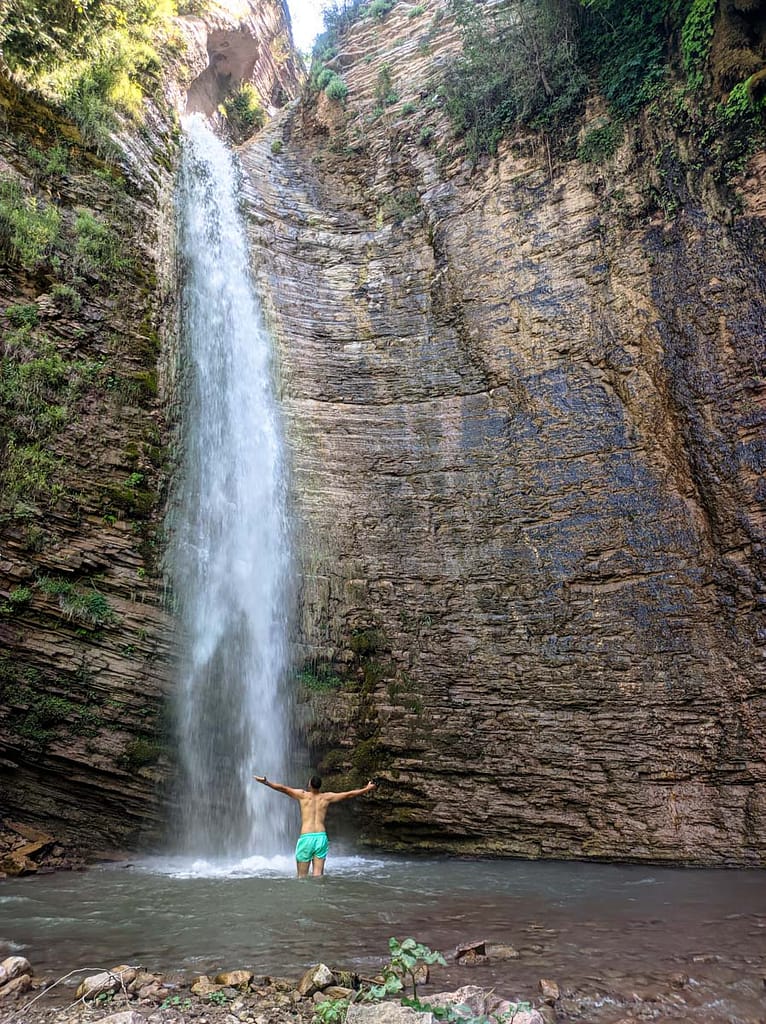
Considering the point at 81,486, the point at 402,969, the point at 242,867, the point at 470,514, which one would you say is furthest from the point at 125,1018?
the point at 470,514

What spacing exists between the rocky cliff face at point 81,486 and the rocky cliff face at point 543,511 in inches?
85.2

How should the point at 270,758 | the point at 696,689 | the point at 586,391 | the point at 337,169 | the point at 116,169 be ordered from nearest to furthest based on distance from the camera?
the point at 696,689
the point at 270,758
the point at 586,391
the point at 116,169
the point at 337,169

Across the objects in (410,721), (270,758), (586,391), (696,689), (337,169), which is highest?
(337,169)

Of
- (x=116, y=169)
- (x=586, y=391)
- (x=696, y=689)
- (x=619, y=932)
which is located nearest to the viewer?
(x=619, y=932)

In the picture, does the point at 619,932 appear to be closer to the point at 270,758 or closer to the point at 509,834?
the point at 509,834

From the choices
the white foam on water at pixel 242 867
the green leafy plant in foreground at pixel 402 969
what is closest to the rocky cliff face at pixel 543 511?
the white foam on water at pixel 242 867

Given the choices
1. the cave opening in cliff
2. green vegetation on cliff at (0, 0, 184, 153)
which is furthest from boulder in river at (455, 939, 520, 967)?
the cave opening in cliff

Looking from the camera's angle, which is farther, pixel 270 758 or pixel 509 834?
pixel 270 758

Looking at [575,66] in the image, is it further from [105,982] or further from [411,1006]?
[105,982]

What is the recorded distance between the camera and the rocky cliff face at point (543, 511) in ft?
25.7

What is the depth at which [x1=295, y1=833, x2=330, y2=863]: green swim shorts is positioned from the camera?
6.83 meters

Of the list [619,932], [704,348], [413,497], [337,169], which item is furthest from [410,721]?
[337,169]

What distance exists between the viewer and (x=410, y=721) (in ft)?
28.3

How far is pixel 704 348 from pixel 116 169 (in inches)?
380
